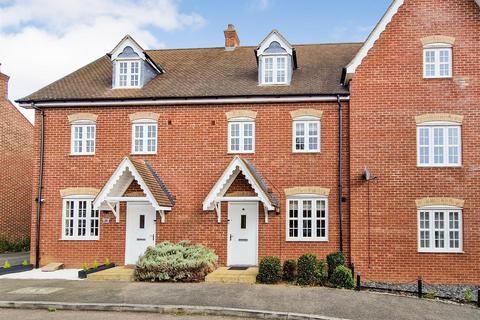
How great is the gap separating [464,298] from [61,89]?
16662mm

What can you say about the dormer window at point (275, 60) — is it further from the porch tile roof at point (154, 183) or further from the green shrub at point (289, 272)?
the green shrub at point (289, 272)

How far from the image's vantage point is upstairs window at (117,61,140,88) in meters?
22.0

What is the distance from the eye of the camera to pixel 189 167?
20641 millimetres

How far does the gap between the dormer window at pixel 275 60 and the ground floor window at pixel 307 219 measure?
4.71 meters

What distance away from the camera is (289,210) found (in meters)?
19.9

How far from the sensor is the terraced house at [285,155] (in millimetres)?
18719

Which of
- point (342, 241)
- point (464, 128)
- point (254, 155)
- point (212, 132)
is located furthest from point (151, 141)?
point (464, 128)

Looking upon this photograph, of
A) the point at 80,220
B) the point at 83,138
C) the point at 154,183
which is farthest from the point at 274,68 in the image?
the point at 80,220

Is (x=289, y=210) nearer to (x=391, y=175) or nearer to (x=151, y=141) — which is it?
(x=391, y=175)

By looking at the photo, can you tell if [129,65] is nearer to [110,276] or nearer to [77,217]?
[77,217]

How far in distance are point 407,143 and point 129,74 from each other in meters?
11.1

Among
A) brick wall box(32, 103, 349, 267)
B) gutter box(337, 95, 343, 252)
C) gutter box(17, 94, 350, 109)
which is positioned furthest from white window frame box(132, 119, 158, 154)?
gutter box(337, 95, 343, 252)

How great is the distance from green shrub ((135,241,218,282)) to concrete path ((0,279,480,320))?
59 centimetres

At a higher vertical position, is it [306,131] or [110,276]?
[306,131]
